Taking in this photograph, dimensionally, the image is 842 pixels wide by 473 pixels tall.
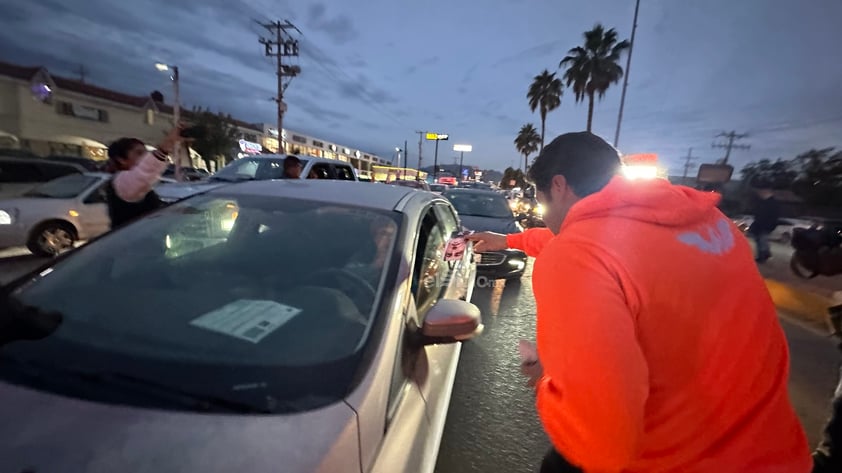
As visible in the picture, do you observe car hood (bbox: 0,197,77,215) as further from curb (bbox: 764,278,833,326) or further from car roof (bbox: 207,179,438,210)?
curb (bbox: 764,278,833,326)

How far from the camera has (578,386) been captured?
3.05 ft

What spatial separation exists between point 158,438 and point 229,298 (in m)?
0.80

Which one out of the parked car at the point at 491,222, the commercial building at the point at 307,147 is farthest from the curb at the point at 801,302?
the commercial building at the point at 307,147

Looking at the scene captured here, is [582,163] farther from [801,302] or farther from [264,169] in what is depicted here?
[264,169]

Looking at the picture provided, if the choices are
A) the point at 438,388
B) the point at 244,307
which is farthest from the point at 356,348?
the point at 438,388

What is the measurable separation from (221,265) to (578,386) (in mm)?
1767

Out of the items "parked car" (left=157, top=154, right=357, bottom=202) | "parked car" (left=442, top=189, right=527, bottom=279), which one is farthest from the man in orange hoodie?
"parked car" (left=157, top=154, right=357, bottom=202)

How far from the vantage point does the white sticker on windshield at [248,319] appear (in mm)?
1505

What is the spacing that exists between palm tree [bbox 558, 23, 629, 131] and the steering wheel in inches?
1193

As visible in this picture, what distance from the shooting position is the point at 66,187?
7.28 m

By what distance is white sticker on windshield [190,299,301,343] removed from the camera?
150 centimetres

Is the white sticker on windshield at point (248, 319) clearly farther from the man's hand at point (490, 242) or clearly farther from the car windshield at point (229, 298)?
the man's hand at point (490, 242)

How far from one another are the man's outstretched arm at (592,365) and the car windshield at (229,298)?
0.65 m

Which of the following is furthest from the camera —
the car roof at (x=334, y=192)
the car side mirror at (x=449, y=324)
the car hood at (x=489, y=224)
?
the car hood at (x=489, y=224)
